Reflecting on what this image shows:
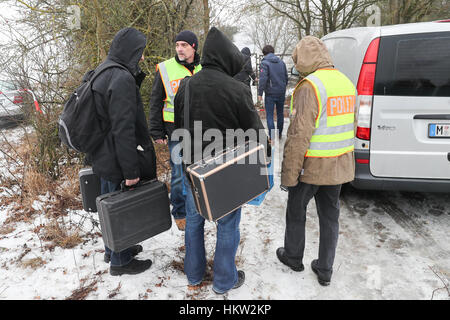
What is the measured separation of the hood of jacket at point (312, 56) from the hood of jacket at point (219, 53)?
52 cm

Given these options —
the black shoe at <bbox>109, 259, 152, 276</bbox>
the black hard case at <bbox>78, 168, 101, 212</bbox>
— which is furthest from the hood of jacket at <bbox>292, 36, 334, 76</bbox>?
the black shoe at <bbox>109, 259, 152, 276</bbox>

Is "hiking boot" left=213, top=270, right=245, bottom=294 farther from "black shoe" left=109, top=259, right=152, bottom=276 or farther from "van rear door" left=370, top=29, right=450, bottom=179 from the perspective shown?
"van rear door" left=370, top=29, right=450, bottom=179

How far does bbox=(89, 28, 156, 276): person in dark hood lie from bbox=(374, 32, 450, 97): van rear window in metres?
2.29

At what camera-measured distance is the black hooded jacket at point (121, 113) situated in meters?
2.21

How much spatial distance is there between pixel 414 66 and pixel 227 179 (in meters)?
2.32

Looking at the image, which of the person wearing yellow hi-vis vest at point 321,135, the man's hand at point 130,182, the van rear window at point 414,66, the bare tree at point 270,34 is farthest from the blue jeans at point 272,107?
the bare tree at point 270,34

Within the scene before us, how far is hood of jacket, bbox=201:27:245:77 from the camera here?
2115mm

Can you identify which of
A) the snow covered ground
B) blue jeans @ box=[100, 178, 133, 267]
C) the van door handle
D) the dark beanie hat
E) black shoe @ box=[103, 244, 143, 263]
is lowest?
the snow covered ground

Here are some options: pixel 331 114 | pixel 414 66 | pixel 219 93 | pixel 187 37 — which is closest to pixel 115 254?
pixel 219 93

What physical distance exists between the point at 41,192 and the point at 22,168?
0.67 m

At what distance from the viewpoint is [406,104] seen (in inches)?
117

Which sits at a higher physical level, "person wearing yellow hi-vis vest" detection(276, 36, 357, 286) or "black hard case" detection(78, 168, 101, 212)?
"person wearing yellow hi-vis vest" detection(276, 36, 357, 286)
